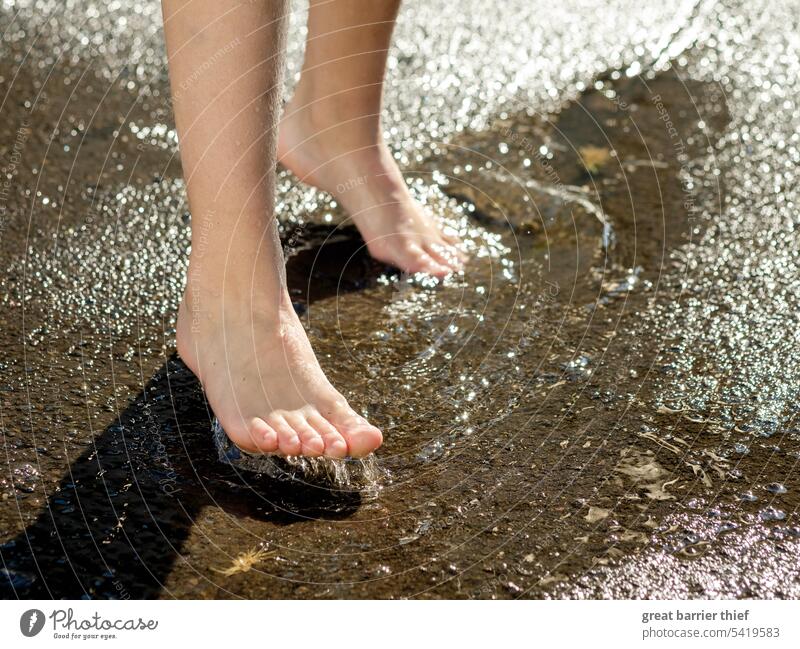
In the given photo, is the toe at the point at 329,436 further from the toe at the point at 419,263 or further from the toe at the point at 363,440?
the toe at the point at 419,263

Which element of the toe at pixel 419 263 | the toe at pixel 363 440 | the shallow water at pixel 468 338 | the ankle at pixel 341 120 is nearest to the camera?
the shallow water at pixel 468 338

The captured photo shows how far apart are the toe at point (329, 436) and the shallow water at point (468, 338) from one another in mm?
52

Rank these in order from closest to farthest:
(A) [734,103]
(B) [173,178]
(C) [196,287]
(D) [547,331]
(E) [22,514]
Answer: (E) [22,514] < (C) [196,287] < (D) [547,331] < (B) [173,178] < (A) [734,103]

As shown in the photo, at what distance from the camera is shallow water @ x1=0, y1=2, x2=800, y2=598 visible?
1196 millimetres

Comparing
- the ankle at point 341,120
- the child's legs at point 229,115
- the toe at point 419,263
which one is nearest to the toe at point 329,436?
the child's legs at point 229,115

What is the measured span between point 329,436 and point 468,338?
0.40m

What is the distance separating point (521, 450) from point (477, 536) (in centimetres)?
20

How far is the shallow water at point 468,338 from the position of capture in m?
1.20

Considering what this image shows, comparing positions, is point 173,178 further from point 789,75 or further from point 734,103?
point 789,75

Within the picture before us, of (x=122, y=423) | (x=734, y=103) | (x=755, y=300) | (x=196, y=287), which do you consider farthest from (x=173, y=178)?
(x=734, y=103)

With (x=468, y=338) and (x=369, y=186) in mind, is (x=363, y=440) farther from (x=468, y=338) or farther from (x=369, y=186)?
(x=369, y=186)

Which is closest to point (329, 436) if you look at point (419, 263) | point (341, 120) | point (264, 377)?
point (264, 377)

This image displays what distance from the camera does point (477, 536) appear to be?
4.03 feet

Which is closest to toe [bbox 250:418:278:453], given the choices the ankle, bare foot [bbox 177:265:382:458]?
bare foot [bbox 177:265:382:458]
